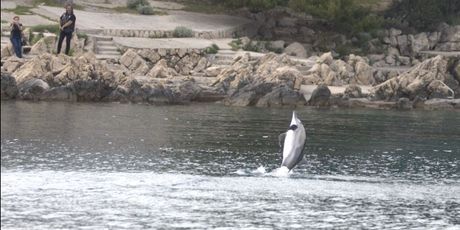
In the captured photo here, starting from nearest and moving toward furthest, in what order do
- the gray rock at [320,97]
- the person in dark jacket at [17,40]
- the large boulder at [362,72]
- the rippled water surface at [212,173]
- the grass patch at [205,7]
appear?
the rippled water surface at [212,173] < the person in dark jacket at [17,40] < the gray rock at [320,97] < the large boulder at [362,72] < the grass patch at [205,7]

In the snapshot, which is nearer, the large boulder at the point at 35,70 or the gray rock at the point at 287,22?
the large boulder at the point at 35,70

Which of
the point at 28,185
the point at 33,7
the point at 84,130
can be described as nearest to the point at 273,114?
the point at 84,130

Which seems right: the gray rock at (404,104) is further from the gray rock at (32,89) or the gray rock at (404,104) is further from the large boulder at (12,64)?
the large boulder at (12,64)

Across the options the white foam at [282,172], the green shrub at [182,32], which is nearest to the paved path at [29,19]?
the green shrub at [182,32]

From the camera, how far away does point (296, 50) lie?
6994cm

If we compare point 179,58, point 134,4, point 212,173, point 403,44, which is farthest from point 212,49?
point 212,173

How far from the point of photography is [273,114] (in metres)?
52.9

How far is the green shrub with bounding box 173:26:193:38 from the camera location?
221 ft

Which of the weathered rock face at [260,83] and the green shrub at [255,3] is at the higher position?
the green shrub at [255,3]

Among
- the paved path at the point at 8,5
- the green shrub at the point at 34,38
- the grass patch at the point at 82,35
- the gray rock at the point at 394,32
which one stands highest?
the paved path at the point at 8,5

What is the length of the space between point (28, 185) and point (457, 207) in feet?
34.2

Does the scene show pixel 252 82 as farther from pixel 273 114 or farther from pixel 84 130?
pixel 84 130

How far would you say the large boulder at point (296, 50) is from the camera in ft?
228

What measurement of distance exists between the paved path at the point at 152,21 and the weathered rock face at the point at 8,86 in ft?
40.1
